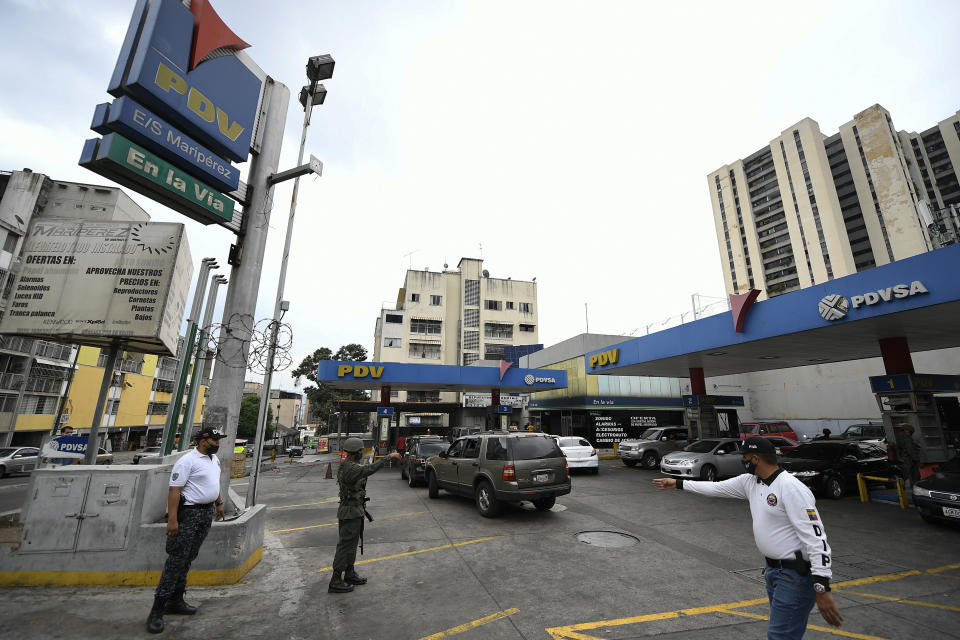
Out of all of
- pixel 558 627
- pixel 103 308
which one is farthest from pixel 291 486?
pixel 558 627

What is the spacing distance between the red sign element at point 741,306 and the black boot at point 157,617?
46.5 feet

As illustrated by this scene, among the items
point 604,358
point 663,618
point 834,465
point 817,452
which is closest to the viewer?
point 663,618

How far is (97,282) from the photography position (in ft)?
20.9

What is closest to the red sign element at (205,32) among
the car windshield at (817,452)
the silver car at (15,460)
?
the car windshield at (817,452)

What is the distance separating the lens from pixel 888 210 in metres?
62.6

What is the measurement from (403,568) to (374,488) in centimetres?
815

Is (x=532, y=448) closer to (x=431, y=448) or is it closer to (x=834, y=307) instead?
(x=431, y=448)

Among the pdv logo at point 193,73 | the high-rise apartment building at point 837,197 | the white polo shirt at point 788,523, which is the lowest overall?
the white polo shirt at point 788,523

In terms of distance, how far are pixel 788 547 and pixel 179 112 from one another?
8.74 m

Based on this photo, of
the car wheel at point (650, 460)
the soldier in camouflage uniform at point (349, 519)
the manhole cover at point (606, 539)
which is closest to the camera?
the soldier in camouflage uniform at point (349, 519)

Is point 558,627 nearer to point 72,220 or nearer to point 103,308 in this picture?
point 103,308

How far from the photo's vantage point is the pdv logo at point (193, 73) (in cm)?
565

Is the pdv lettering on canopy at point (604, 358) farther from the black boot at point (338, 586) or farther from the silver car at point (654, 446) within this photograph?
the black boot at point (338, 586)

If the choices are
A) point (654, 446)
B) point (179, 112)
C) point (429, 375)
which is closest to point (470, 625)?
point (179, 112)
